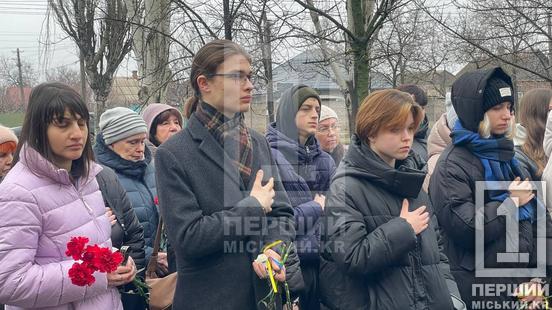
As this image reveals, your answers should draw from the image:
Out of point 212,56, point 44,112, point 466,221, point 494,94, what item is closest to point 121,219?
point 44,112

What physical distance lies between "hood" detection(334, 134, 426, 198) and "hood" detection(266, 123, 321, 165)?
3.29 ft

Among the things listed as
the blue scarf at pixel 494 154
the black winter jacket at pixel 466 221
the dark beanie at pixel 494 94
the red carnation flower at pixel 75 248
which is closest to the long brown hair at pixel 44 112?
the red carnation flower at pixel 75 248

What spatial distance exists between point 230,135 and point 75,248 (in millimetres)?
857

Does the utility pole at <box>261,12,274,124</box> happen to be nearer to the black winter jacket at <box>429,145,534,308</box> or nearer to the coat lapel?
the black winter jacket at <box>429,145,534,308</box>

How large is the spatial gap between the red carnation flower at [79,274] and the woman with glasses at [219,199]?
387 millimetres

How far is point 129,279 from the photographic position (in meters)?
2.86

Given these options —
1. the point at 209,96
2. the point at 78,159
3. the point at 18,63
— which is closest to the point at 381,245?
the point at 209,96

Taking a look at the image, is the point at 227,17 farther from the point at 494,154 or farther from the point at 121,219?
the point at 494,154

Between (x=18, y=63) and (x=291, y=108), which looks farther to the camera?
(x=18, y=63)

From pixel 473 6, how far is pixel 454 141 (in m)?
5.48

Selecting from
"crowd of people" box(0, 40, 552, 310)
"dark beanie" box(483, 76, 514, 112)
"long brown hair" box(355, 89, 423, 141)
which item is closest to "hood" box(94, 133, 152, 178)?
"crowd of people" box(0, 40, 552, 310)

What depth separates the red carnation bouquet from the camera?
243 cm

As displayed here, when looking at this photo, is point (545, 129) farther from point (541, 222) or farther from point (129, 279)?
point (129, 279)

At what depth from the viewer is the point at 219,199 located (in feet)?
8.66
